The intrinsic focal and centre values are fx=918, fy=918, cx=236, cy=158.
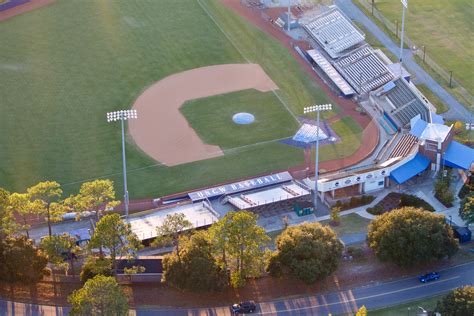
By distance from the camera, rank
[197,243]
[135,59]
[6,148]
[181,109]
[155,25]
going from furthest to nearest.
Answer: [155,25] < [135,59] < [181,109] < [6,148] < [197,243]

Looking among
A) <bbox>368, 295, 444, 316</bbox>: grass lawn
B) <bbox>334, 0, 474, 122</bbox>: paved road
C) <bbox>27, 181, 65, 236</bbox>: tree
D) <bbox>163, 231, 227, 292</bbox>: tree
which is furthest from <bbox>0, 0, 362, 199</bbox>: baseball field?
<bbox>368, 295, 444, 316</bbox>: grass lawn

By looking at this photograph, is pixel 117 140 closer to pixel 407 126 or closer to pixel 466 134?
pixel 407 126

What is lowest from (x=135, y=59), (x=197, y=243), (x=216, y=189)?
(x=197, y=243)

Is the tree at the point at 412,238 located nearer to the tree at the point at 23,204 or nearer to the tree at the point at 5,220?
the tree at the point at 23,204

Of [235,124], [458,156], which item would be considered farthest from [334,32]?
[458,156]

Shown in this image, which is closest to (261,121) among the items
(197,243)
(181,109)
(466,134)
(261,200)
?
(181,109)

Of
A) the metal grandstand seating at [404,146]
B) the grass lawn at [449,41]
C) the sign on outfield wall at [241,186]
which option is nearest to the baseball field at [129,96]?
the sign on outfield wall at [241,186]

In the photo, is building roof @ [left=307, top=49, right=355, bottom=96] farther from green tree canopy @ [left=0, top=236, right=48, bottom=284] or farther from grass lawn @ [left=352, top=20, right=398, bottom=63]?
green tree canopy @ [left=0, top=236, right=48, bottom=284]
